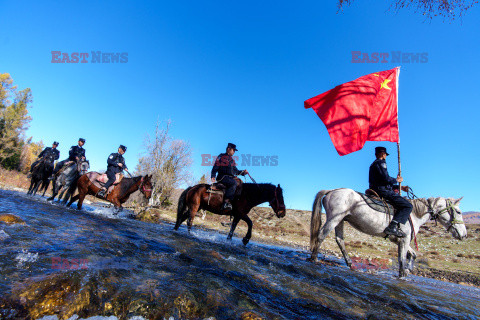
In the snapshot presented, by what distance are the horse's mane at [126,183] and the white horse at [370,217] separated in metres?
7.93

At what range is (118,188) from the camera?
35.6ft

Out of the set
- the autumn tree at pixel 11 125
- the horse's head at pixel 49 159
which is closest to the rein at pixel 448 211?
the horse's head at pixel 49 159

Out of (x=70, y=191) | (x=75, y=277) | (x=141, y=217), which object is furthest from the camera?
(x=141, y=217)

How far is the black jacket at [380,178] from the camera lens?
775 cm

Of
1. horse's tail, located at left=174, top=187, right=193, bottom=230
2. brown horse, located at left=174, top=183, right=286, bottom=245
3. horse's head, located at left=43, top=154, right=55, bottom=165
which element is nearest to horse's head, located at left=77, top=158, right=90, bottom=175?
horse's head, located at left=43, top=154, right=55, bottom=165

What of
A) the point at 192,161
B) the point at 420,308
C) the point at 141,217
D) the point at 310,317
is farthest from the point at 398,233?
the point at 192,161

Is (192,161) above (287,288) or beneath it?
above

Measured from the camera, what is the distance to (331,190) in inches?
329

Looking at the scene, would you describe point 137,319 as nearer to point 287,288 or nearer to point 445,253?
point 287,288

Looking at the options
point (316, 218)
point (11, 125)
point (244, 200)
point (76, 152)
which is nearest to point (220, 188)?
point (244, 200)

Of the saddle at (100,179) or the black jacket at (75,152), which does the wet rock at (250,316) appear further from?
the black jacket at (75,152)

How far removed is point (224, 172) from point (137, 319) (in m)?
7.76

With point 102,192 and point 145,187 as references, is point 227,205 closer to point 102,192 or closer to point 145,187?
point 145,187

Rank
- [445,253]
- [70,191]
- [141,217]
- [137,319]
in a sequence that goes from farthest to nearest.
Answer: [445,253] → [141,217] → [70,191] → [137,319]
